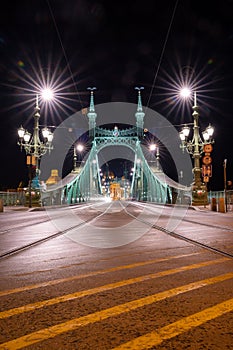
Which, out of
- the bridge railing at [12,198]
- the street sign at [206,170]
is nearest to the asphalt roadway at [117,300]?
the street sign at [206,170]

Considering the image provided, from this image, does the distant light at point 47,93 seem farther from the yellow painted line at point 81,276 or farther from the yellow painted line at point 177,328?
the yellow painted line at point 177,328

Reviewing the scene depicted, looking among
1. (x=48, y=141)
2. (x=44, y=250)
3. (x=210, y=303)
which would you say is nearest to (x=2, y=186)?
(x=48, y=141)

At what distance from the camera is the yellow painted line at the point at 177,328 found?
2525mm

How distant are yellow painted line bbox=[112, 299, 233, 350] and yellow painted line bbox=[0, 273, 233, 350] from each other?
0.03m

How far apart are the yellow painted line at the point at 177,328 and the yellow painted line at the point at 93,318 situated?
27mm

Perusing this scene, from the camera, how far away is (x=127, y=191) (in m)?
131

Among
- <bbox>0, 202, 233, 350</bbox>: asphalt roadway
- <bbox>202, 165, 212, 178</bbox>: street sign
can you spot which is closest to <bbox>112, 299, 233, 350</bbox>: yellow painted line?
<bbox>0, 202, 233, 350</bbox>: asphalt roadway

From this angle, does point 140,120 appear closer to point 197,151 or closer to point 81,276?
point 197,151

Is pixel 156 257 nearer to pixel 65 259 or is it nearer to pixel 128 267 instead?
pixel 128 267

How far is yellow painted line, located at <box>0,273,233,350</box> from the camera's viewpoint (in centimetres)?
259

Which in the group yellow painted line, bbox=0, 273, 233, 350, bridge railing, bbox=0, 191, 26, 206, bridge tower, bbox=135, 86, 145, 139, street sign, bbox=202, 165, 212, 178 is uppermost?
bridge tower, bbox=135, 86, 145, 139

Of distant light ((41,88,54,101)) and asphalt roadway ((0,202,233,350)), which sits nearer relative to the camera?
asphalt roadway ((0,202,233,350))

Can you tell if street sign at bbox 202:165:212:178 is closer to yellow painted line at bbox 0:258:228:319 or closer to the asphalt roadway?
the asphalt roadway

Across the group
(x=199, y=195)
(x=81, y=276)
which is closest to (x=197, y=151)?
(x=199, y=195)
